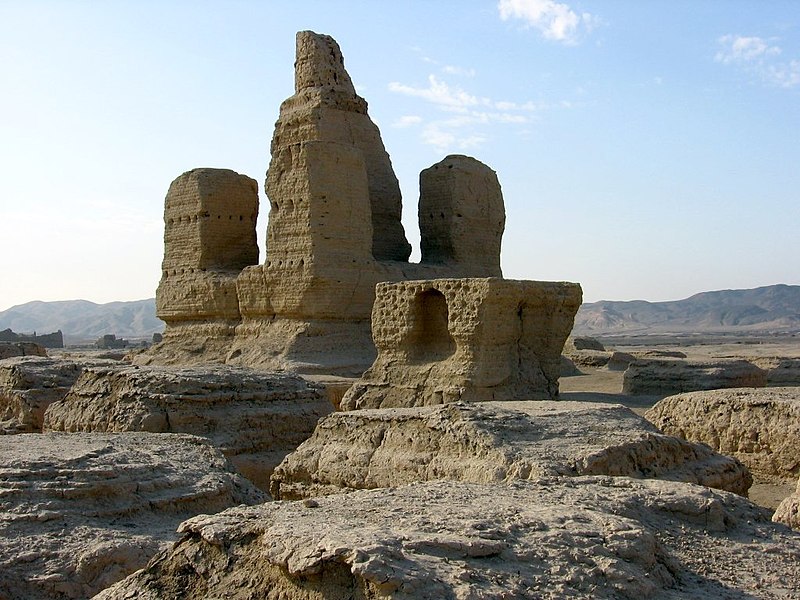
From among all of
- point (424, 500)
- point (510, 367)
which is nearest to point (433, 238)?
point (510, 367)

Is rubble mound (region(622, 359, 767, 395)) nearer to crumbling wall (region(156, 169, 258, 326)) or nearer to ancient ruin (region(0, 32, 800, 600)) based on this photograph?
ancient ruin (region(0, 32, 800, 600))

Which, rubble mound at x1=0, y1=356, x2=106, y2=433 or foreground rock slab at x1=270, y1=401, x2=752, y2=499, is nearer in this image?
foreground rock slab at x1=270, y1=401, x2=752, y2=499

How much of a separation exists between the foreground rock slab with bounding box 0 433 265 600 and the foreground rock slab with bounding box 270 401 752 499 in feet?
2.08

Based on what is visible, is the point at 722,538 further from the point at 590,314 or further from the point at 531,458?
the point at 590,314

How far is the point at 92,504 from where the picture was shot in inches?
200

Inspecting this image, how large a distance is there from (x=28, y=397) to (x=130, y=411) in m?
2.78

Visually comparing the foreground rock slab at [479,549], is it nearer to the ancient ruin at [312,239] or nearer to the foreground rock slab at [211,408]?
the foreground rock slab at [211,408]

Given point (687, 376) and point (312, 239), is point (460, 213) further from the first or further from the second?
point (687, 376)

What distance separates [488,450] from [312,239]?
474 inches

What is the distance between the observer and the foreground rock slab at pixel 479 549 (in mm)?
2939

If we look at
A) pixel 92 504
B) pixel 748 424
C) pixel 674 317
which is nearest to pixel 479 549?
pixel 92 504

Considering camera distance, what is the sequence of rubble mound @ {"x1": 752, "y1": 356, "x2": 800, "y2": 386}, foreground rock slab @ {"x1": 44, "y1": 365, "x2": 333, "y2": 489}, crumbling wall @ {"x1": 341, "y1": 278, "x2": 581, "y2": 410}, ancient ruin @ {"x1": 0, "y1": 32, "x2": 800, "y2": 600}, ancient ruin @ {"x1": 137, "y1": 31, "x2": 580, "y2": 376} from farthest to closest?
ancient ruin @ {"x1": 137, "y1": 31, "x2": 580, "y2": 376}
rubble mound @ {"x1": 752, "y1": 356, "x2": 800, "y2": 386}
crumbling wall @ {"x1": 341, "y1": 278, "x2": 581, "y2": 410}
foreground rock slab @ {"x1": 44, "y1": 365, "x2": 333, "y2": 489}
ancient ruin @ {"x1": 0, "y1": 32, "x2": 800, "y2": 600}

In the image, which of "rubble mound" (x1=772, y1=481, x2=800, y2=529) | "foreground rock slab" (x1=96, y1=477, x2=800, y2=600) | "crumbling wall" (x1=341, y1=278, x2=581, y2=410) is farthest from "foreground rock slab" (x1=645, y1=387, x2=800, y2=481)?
"foreground rock slab" (x1=96, y1=477, x2=800, y2=600)

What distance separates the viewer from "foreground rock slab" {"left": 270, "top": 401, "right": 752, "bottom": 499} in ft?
17.2
